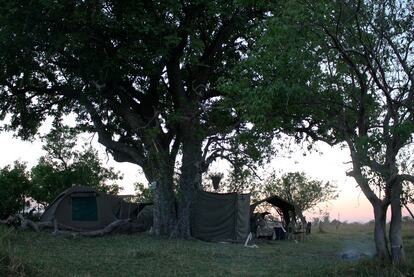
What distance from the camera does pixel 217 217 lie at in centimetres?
2034

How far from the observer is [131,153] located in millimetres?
20594

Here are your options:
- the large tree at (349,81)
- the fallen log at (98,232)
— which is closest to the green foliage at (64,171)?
the fallen log at (98,232)

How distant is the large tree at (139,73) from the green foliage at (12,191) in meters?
→ 2.82

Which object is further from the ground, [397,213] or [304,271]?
[397,213]

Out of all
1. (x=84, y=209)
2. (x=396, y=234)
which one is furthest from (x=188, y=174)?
(x=396, y=234)

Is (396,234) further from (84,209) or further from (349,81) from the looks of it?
(84,209)

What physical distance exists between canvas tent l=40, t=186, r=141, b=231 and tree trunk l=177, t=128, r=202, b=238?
4292mm

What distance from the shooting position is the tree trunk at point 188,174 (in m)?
19.8

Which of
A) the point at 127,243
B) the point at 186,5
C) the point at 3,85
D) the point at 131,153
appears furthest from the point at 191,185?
the point at 3,85

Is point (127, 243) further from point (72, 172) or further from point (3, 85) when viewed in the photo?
point (72, 172)

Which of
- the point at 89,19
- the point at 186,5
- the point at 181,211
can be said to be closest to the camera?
the point at 89,19

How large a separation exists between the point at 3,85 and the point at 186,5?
788 cm

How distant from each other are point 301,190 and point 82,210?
18051 mm

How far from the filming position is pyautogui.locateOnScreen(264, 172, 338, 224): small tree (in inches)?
1367
